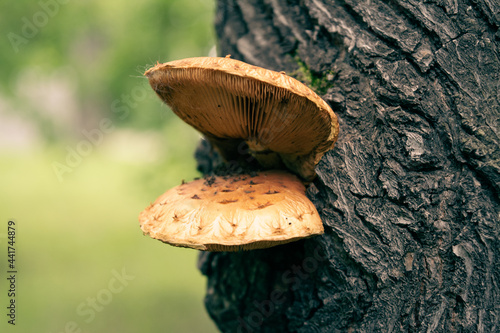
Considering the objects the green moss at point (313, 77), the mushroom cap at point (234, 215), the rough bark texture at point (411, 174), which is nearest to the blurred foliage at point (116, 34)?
the green moss at point (313, 77)

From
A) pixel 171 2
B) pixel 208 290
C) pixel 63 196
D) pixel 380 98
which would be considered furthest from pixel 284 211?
pixel 63 196

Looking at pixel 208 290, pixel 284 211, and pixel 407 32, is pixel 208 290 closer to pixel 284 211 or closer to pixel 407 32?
pixel 284 211

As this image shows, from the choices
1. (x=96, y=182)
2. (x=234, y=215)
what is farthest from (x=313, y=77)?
(x=96, y=182)

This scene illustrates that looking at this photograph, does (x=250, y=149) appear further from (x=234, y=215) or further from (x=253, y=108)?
(x=234, y=215)

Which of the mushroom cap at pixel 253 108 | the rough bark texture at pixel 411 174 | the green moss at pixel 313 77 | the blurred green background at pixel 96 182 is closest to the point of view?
the mushroom cap at pixel 253 108

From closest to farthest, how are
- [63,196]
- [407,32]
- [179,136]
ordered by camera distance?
[407,32]
[179,136]
[63,196]

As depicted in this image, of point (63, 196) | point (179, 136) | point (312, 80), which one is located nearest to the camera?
point (312, 80)

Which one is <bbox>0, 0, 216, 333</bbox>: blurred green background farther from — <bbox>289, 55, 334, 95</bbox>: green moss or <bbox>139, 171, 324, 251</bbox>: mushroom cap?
<bbox>139, 171, 324, 251</bbox>: mushroom cap

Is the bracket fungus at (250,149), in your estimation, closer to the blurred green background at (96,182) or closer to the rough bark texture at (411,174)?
the rough bark texture at (411,174)
